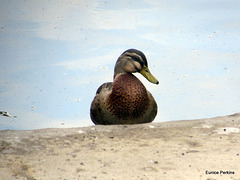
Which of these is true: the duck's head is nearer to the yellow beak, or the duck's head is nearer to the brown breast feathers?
the yellow beak

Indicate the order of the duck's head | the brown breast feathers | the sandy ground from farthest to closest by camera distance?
1. the duck's head
2. the brown breast feathers
3. the sandy ground

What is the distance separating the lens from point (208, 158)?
4914mm

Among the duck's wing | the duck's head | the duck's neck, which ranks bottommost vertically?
the duck's wing

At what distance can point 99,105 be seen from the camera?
663cm

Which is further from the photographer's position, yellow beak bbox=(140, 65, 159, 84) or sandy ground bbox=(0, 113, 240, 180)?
yellow beak bbox=(140, 65, 159, 84)

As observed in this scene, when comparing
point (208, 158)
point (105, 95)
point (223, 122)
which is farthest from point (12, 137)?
point (223, 122)

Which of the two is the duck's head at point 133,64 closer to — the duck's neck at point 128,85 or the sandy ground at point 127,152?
the duck's neck at point 128,85

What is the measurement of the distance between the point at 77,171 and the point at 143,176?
2.37 feet

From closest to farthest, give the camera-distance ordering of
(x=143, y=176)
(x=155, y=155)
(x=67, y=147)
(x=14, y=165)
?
1. (x=143, y=176)
2. (x=14, y=165)
3. (x=155, y=155)
4. (x=67, y=147)

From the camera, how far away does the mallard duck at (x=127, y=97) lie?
21.1 ft

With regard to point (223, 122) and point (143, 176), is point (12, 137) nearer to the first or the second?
point (143, 176)

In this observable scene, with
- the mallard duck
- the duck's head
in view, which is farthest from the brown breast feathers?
the duck's head

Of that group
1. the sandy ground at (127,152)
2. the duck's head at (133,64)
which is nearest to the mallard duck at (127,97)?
the duck's head at (133,64)

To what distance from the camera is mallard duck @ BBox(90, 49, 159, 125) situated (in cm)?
644
